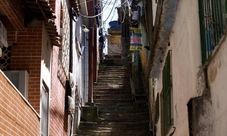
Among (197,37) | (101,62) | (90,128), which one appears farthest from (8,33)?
(101,62)

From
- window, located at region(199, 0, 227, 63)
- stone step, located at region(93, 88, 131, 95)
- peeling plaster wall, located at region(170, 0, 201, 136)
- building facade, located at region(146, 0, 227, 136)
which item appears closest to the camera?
window, located at region(199, 0, 227, 63)

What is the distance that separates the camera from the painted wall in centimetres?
581

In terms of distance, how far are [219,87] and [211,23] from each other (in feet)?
2.80

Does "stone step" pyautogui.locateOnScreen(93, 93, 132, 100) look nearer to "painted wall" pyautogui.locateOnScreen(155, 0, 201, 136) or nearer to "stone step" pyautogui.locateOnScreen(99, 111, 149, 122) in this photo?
"stone step" pyautogui.locateOnScreen(99, 111, 149, 122)

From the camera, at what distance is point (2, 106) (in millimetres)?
5973

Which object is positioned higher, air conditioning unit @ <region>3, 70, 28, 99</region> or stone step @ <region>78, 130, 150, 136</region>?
air conditioning unit @ <region>3, 70, 28, 99</region>

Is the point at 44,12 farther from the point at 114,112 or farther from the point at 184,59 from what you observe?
the point at 114,112

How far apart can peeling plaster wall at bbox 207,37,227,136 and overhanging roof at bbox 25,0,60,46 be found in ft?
12.1

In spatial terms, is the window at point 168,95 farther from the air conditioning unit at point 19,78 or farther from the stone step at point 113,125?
the stone step at point 113,125

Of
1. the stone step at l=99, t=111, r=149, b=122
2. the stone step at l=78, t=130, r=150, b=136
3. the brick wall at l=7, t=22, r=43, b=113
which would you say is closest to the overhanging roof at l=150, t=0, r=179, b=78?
the brick wall at l=7, t=22, r=43, b=113

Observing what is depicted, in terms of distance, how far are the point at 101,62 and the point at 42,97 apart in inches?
748

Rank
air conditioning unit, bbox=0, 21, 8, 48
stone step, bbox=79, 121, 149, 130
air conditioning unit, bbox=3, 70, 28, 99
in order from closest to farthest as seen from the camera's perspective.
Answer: air conditioning unit, bbox=0, 21, 8, 48 < air conditioning unit, bbox=3, 70, 28, 99 < stone step, bbox=79, 121, 149, 130

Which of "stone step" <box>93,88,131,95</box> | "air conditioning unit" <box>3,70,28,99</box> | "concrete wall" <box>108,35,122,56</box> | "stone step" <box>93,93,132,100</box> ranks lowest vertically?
"stone step" <box>93,93,132,100</box>

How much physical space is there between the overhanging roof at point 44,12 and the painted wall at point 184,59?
2.31 m
